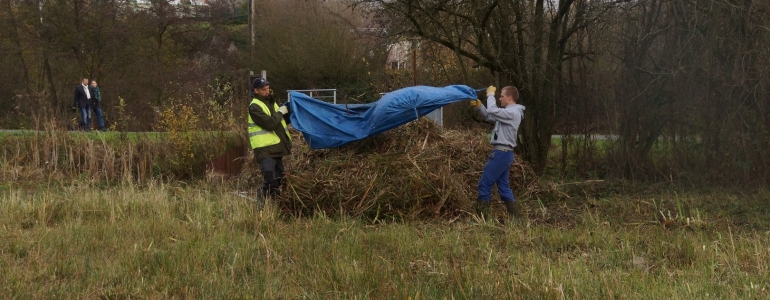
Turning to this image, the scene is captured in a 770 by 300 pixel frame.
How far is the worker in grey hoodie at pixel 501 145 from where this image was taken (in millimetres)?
6711

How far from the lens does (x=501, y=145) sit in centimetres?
677

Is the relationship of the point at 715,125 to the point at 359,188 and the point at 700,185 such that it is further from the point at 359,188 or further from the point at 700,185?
the point at 359,188

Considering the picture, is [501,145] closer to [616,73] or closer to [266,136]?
[266,136]

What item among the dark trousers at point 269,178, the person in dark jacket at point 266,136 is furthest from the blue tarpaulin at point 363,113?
the dark trousers at point 269,178

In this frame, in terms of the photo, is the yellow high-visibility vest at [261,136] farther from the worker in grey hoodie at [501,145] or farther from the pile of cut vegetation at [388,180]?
the worker in grey hoodie at [501,145]

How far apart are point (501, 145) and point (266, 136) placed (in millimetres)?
2685

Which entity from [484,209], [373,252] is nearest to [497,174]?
[484,209]

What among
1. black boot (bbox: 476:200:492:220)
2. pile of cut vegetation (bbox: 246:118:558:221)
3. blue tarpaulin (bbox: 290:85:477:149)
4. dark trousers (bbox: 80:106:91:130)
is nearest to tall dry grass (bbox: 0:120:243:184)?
pile of cut vegetation (bbox: 246:118:558:221)

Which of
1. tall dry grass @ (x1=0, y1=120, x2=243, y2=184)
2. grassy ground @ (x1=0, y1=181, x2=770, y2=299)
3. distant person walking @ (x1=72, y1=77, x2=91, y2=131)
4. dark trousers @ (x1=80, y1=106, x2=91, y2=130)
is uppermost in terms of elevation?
distant person walking @ (x1=72, y1=77, x2=91, y2=131)

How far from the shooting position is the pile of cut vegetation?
7031 millimetres

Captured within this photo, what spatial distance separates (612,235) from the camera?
577 centimetres

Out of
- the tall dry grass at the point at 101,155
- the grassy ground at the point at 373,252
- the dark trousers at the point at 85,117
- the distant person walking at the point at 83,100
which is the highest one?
the distant person walking at the point at 83,100

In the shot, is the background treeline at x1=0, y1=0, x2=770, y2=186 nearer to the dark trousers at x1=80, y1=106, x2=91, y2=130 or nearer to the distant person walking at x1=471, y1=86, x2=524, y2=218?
the dark trousers at x1=80, y1=106, x2=91, y2=130

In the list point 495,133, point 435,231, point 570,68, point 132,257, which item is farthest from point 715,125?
point 132,257
